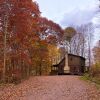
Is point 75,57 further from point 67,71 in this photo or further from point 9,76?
point 9,76

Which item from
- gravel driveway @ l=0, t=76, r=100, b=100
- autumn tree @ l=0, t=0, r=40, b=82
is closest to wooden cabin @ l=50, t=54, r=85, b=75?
autumn tree @ l=0, t=0, r=40, b=82

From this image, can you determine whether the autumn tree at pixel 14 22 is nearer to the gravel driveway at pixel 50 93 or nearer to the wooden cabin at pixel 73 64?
the gravel driveway at pixel 50 93

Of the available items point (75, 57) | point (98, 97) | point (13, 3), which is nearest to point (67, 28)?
point (75, 57)

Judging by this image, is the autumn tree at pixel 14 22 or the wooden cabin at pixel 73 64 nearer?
the autumn tree at pixel 14 22

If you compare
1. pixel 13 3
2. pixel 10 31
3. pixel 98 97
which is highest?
pixel 13 3

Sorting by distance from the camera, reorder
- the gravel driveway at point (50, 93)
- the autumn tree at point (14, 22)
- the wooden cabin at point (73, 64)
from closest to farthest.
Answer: the gravel driveway at point (50, 93), the autumn tree at point (14, 22), the wooden cabin at point (73, 64)

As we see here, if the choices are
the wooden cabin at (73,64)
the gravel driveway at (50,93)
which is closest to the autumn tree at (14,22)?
the gravel driveway at (50,93)

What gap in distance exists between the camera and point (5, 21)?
29125 millimetres

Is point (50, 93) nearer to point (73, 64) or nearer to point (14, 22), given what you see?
point (14, 22)

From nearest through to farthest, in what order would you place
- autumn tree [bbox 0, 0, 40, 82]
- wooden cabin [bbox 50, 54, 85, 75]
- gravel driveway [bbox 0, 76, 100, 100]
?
gravel driveway [bbox 0, 76, 100, 100] → autumn tree [bbox 0, 0, 40, 82] → wooden cabin [bbox 50, 54, 85, 75]

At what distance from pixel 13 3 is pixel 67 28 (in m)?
43.4

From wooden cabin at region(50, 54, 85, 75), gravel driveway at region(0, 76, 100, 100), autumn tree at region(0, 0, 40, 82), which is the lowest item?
gravel driveway at region(0, 76, 100, 100)

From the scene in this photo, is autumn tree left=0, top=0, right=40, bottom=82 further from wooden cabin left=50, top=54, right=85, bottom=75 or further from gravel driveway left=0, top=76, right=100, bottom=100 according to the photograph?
wooden cabin left=50, top=54, right=85, bottom=75

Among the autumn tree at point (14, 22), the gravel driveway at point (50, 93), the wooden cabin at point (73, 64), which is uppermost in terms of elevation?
the autumn tree at point (14, 22)
